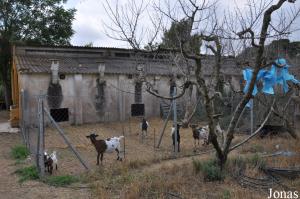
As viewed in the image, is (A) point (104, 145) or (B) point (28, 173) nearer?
(B) point (28, 173)

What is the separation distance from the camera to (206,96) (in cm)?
812

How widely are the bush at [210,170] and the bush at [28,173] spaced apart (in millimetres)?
3659

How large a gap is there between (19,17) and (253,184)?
80.1 ft

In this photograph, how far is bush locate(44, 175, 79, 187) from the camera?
814 cm

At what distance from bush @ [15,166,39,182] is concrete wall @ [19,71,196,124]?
987cm

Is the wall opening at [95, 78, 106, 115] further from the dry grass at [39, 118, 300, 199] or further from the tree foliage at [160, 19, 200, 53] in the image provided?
the tree foliage at [160, 19, 200, 53]

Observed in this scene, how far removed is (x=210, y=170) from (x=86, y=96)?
44.8 ft

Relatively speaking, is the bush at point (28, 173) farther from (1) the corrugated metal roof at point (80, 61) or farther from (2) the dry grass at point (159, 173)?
(1) the corrugated metal roof at point (80, 61)

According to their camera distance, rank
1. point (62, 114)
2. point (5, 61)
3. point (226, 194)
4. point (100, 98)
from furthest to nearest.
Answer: point (5, 61) → point (100, 98) → point (62, 114) → point (226, 194)

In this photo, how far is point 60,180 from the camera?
8.24 m

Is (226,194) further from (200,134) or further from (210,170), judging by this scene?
(200,134)

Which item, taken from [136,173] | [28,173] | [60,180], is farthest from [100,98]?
[60,180]

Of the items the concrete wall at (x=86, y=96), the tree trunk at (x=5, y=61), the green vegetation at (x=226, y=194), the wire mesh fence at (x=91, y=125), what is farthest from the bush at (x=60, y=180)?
the tree trunk at (x=5, y=61)

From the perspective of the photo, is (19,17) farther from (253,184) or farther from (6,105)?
(253,184)
